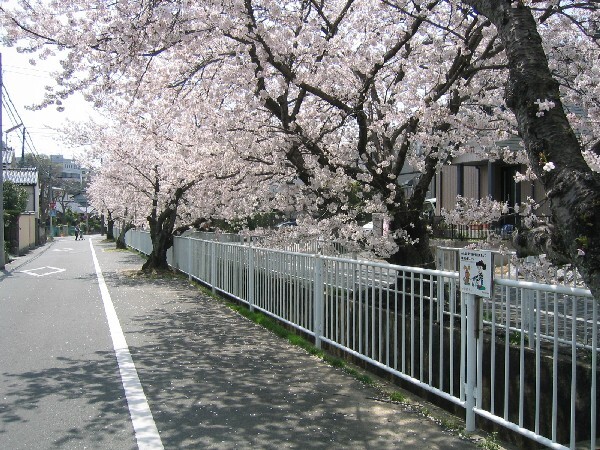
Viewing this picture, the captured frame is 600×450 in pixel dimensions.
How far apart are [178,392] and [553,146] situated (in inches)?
163

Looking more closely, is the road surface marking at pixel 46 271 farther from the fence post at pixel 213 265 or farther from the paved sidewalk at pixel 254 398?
the paved sidewalk at pixel 254 398

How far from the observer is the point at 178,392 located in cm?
580

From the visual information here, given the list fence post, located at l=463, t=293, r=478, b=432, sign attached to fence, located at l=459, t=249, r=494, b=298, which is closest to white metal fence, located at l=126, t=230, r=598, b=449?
fence post, located at l=463, t=293, r=478, b=432

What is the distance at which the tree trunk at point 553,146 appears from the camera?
333cm

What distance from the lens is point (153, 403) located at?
17.9 ft

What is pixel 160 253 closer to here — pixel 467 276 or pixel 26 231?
pixel 467 276

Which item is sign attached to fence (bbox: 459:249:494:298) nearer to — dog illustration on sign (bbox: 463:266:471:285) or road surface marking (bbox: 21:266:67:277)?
dog illustration on sign (bbox: 463:266:471:285)

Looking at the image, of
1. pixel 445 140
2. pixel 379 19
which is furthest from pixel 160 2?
pixel 445 140

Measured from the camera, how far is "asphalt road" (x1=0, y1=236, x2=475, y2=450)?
462 centimetres

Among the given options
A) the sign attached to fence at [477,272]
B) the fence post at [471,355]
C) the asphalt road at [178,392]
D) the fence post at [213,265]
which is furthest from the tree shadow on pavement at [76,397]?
the fence post at [213,265]

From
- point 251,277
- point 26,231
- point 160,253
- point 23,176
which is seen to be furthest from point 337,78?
point 23,176

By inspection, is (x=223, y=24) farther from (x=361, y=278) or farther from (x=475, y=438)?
(x=475, y=438)

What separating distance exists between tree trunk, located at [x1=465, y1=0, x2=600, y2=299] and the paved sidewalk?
1909mm

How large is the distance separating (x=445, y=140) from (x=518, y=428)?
5.22m
